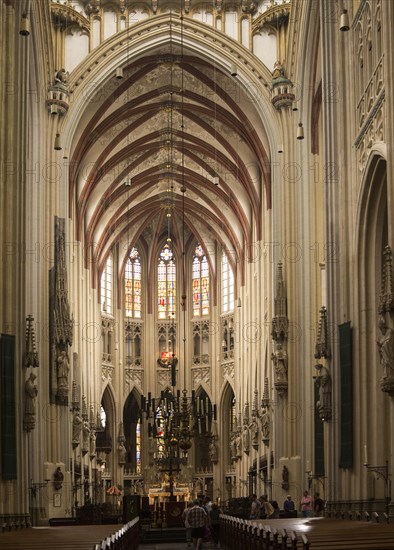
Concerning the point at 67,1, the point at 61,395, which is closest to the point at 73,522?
the point at 61,395

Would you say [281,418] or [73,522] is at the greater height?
[281,418]

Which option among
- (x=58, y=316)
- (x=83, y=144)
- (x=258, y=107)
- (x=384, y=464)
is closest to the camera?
(x=384, y=464)

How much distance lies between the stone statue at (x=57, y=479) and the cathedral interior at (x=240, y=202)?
18 centimetres

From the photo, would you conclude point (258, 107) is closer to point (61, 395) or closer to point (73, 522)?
point (61, 395)

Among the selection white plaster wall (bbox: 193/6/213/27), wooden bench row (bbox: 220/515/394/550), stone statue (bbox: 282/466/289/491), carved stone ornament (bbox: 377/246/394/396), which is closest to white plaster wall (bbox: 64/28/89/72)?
white plaster wall (bbox: 193/6/213/27)

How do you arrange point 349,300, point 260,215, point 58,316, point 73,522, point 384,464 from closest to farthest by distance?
point 384,464 < point 349,300 < point 73,522 < point 58,316 < point 260,215

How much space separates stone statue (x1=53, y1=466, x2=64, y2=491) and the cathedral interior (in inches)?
7.1

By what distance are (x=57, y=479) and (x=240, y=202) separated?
19.1 m

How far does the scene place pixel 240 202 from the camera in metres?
49.4

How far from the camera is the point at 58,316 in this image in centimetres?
3419

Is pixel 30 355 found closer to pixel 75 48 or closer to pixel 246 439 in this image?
pixel 75 48

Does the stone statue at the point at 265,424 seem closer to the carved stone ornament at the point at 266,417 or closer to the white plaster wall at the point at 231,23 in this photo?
the carved stone ornament at the point at 266,417

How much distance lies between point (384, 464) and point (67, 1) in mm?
22280

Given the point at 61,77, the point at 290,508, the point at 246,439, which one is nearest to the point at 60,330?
the point at 61,77
